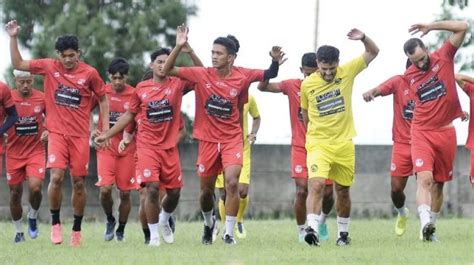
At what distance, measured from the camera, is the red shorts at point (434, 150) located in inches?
765

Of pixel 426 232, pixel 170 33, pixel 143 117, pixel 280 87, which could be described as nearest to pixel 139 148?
→ pixel 143 117

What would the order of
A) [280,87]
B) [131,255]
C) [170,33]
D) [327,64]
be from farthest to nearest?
[170,33]
[280,87]
[327,64]
[131,255]

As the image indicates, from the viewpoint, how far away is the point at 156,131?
20.1 metres

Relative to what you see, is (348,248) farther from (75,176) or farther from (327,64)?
(75,176)

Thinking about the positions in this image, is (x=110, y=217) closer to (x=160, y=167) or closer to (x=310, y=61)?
(x=160, y=167)

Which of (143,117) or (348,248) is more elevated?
(143,117)

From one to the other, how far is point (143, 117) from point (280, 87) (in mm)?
2198

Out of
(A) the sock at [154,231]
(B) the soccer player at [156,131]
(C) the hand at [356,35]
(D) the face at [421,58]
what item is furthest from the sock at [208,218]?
(D) the face at [421,58]

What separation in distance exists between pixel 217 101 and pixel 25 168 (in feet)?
12.2

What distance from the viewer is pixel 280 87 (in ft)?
70.6

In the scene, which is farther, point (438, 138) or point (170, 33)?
point (170, 33)

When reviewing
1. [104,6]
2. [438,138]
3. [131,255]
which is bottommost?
[131,255]

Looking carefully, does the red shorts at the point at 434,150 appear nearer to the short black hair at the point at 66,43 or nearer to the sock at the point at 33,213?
the short black hair at the point at 66,43

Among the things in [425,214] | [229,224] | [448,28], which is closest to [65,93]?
[229,224]
